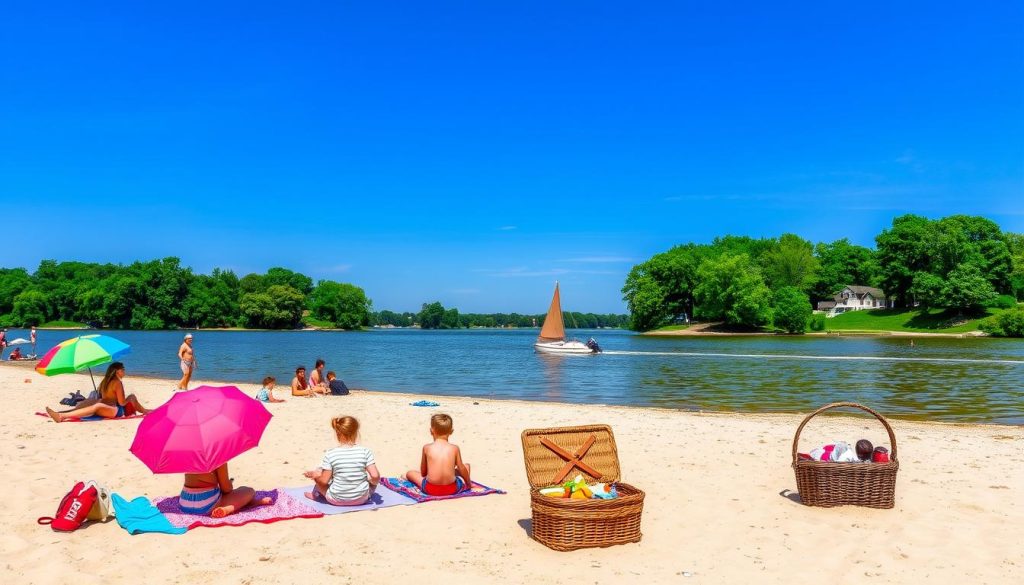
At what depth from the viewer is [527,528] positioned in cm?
707

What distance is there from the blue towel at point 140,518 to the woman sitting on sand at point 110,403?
8.16 meters

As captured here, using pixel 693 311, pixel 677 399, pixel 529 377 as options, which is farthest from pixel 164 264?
pixel 677 399

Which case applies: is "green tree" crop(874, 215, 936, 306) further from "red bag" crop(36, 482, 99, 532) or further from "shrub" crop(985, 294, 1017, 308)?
"red bag" crop(36, 482, 99, 532)

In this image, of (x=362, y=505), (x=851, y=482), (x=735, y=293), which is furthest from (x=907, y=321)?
(x=362, y=505)

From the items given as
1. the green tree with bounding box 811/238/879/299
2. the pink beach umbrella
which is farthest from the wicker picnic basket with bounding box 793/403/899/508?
the green tree with bounding box 811/238/879/299

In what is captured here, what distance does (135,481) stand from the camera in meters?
8.94

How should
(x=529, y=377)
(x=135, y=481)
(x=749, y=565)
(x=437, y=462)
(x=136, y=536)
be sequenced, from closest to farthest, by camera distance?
1. (x=749, y=565)
2. (x=136, y=536)
3. (x=437, y=462)
4. (x=135, y=481)
5. (x=529, y=377)

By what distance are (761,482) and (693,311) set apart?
105 meters

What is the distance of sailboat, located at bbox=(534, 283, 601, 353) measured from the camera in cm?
5444

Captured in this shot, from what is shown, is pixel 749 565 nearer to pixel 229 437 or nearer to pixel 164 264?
pixel 229 437

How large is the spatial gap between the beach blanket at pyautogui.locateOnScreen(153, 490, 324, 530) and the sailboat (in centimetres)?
4671

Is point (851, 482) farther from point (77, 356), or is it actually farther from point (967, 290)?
point (967, 290)

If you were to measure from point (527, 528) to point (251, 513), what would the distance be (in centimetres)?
288

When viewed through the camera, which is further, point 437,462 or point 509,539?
point 437,462
